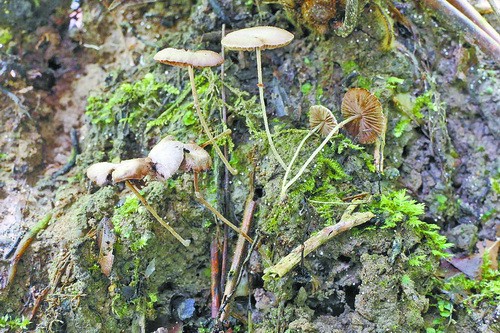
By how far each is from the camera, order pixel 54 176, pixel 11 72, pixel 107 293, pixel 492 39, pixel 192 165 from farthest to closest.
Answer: pixel 11 72
pixel 54 176
pixel 492 39
pixel 107 293
pixel 192 165

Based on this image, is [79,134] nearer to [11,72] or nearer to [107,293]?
[11,72]

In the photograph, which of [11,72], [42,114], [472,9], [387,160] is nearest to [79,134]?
[42,114]

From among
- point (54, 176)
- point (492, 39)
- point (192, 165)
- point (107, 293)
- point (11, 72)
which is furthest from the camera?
point (11, 72)

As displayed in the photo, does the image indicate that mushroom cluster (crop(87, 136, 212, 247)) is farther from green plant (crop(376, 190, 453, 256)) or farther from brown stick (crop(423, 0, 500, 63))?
brown stick (crop(423, 0, 500, 63))

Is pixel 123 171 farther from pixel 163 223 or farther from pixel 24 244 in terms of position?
pixel 24 244

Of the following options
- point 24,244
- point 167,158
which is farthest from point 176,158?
point 24,244

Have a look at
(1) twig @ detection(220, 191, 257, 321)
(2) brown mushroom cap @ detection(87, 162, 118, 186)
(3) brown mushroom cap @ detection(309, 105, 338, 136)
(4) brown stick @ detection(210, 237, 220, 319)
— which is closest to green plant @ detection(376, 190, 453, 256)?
(3) brown mushroom cap @ detection(309, 105, 338, 136)

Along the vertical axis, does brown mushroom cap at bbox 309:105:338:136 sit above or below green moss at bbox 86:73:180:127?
above
